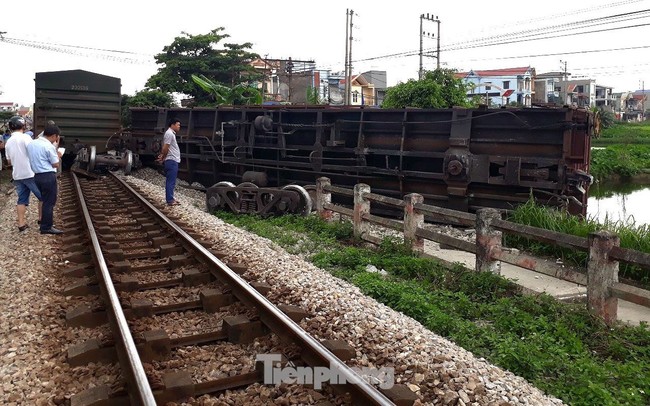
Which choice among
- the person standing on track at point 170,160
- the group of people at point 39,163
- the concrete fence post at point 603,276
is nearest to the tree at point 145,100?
the person standing on track at point 170,160

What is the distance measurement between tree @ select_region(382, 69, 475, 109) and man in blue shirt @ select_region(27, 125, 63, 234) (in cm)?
1421

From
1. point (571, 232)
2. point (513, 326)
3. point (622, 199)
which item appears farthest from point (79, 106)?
point (622, 199)

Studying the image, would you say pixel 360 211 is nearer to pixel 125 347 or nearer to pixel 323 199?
pixel 323 199

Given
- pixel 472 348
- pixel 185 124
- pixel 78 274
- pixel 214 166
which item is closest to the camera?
pixel 472 348

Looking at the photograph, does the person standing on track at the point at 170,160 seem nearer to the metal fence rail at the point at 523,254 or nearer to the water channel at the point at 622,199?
the metal fence rail at the point at 523,254

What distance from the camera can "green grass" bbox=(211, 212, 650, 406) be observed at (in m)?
4.14

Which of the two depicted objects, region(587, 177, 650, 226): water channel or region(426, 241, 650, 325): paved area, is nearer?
region(426, 241, 650, 325): paved area

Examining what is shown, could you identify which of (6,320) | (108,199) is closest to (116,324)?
(6,320)

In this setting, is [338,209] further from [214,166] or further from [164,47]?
[164,47]

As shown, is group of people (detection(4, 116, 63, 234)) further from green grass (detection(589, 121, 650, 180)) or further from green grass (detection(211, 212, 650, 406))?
green grass (detection(589, 121, 650, 180))

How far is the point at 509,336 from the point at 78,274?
4.50 m

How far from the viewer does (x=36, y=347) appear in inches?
175

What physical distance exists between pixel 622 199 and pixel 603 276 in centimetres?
1827

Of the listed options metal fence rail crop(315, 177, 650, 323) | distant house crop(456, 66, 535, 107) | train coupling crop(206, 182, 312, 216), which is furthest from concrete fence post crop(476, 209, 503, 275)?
distant house crop(456, 66, 535, 107)
